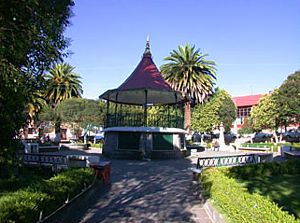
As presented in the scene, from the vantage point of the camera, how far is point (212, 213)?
7.70 m

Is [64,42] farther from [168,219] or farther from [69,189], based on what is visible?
[168,219]

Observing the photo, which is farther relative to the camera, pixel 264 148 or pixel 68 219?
pixel 264 148

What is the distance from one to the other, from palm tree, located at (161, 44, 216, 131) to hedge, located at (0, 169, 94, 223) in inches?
1289

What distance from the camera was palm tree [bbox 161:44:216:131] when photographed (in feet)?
134

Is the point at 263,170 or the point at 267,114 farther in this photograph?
the point at 267,114

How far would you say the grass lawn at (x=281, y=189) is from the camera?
27.9 feet

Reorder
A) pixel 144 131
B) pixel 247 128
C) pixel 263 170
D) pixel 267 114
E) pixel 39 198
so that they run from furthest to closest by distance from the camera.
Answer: pixel 247 128
pixel 267 114
pixel 144 131
pixel 263 170
pixel 39 198

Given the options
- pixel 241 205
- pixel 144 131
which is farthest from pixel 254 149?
pixel 241 205

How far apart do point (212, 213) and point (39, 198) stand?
4273 mm

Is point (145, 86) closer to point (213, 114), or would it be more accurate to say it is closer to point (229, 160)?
point (229, 160)

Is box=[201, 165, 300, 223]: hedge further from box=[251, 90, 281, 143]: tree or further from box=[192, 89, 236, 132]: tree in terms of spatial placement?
box=[192, 89, 236, 132]: tree

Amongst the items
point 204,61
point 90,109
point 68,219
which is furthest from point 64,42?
point 204,61

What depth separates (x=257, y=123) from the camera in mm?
45719

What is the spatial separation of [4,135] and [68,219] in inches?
111
